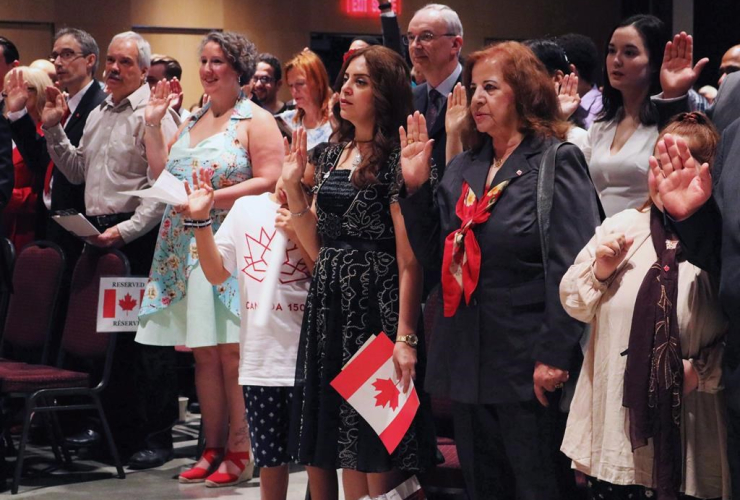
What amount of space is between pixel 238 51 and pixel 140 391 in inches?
66.3

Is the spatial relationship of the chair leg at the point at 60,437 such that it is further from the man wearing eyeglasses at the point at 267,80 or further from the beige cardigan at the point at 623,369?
the beige cardigan at the point at 623,369

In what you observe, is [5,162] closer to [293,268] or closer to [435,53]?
[293,268]

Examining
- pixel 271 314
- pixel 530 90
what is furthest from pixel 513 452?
pixel 271 314

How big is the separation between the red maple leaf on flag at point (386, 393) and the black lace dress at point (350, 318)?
0.10 meters

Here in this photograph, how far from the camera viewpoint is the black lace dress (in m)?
3.14

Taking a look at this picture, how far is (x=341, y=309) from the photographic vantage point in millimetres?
3186

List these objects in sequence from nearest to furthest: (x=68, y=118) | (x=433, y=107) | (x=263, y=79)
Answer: (x=433, y=107), (x=68, y=118), (x=263, y=79)

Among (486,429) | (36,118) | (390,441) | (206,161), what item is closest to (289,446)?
(390,441)

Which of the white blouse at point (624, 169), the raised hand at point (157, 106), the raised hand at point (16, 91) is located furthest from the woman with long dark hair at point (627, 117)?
the raised hand at point (16, 91)

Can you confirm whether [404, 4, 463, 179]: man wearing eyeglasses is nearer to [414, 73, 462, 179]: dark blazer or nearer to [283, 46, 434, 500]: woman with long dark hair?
[414, 73, 462, 179]: dark blazer

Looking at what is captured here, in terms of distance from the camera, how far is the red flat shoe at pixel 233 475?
14.7 feet

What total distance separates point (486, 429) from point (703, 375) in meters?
0.62

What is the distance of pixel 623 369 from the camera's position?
2508 millimetres

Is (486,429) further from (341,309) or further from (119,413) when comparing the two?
(119,413)
